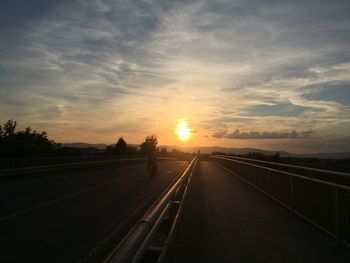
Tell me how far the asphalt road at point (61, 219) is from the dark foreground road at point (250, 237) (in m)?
1.65

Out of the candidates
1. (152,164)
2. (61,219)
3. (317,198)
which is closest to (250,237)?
(317,198)

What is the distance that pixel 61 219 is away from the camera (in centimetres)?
1319

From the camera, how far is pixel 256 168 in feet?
69.8

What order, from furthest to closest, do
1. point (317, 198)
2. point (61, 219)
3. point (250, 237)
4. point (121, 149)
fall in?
point (121, 149) → point (61, 219) → point (317, 198) → point (250, 237)

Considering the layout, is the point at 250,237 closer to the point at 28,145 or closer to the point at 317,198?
the point at 317,198

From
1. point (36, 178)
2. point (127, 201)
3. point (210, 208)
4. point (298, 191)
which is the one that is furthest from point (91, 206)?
point (36, 178)

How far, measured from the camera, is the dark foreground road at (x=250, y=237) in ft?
28.0

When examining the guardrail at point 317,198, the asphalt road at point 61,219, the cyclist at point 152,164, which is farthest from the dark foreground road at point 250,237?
the cyclist at point 152,164

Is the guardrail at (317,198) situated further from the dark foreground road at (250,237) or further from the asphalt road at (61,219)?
the asphalt road at (61,219)

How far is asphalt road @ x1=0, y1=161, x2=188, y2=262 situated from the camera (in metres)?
9.19

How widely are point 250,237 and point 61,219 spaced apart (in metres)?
5.30

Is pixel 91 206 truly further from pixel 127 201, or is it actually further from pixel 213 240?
pixel 213 240

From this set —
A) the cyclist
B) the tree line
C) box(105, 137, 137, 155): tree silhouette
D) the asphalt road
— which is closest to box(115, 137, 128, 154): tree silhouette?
box(105, 137, 137, 155): tree silhouette

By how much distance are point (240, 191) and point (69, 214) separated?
8798mm
